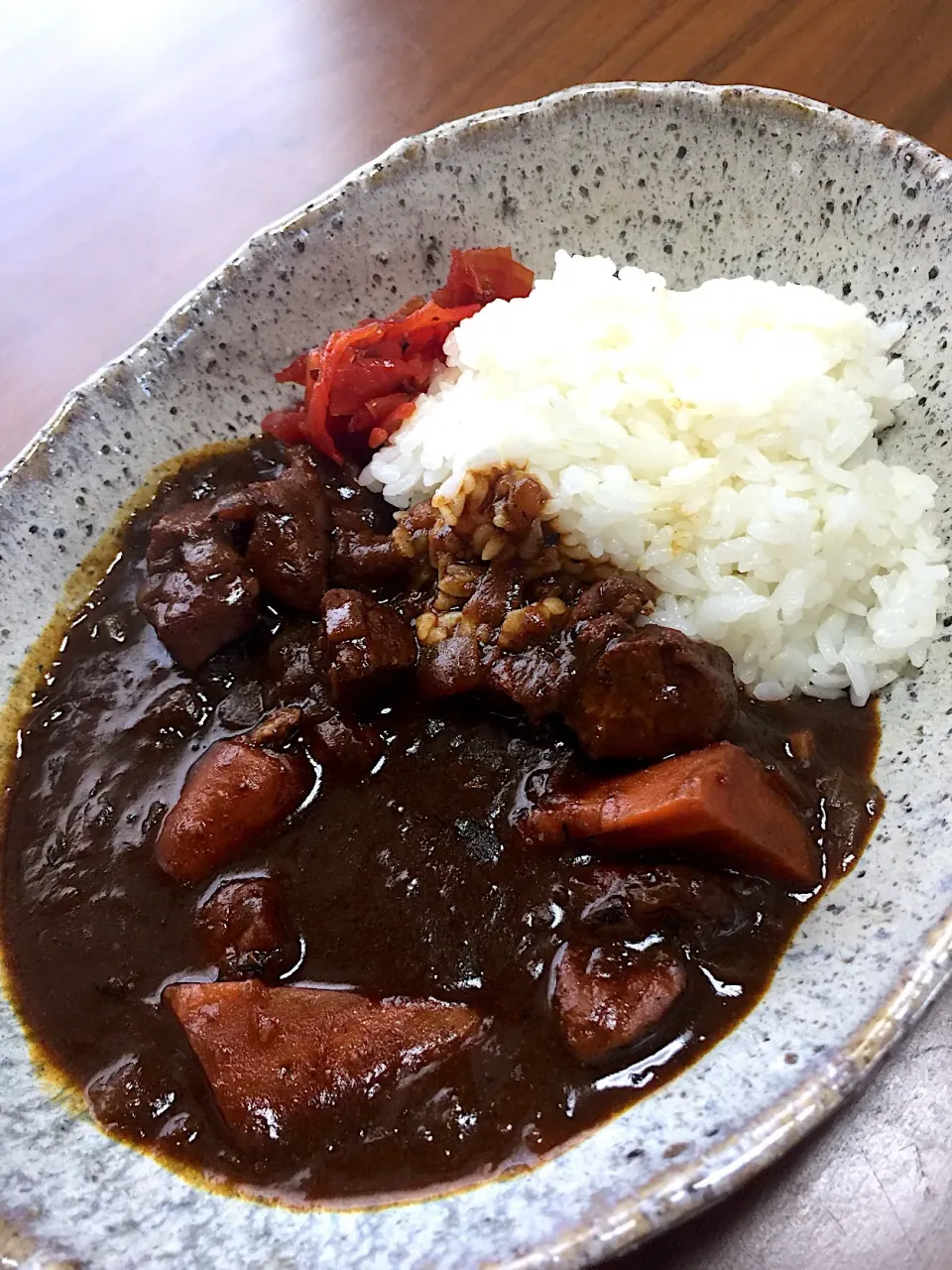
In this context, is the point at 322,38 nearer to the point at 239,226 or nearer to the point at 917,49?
the point at 239,226

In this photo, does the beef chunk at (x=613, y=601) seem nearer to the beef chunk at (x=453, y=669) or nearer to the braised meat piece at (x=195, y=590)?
the beef chunk at (x=453, y=669)

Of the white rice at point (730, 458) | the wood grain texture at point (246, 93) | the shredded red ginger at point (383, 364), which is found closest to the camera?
the white rice at point (730, 458)

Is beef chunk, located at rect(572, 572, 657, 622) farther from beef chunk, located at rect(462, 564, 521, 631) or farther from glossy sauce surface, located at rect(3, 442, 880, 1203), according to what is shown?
glossy sauce surface, located at rect(3, 442, 880, 1203)

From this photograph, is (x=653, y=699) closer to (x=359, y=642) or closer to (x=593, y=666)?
(x=593, y=666)

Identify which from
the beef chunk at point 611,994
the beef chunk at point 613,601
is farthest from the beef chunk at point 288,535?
the beef chunk at point 611,994

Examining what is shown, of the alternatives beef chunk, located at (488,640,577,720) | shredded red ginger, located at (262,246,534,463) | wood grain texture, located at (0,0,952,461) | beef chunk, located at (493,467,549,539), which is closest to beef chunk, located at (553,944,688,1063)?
beef chunk, located at (488,640,577,720)

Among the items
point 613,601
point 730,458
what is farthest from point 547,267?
point 613,601
